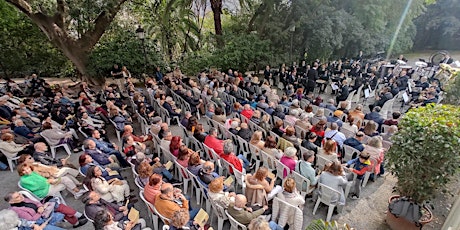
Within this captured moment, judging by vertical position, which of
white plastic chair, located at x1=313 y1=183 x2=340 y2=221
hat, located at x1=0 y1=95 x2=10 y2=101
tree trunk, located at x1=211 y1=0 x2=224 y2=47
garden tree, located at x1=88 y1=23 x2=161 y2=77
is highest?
tree trunk, located at x1=211 y1=0 x2=224 y2=47

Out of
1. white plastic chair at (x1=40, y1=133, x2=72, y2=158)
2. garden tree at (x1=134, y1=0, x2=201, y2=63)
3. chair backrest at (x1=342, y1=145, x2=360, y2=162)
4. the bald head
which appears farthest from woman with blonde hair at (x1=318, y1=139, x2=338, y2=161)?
garden tree at (x1=134, y1=0, x2=201, y2=63)

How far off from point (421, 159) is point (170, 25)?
15.1 meters

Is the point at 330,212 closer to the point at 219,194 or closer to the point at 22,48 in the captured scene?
the point at 219,194

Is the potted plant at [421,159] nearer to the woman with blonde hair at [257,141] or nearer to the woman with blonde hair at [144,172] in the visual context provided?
the woman with blonde hair at [257,141]

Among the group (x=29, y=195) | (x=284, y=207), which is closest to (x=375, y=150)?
(x=284, y=207)

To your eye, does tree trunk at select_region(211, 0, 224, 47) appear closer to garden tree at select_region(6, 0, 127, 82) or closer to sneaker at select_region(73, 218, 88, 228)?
garden tree at select_region(6, 0, 127, 82)

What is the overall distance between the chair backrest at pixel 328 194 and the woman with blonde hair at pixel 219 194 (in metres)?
1.49

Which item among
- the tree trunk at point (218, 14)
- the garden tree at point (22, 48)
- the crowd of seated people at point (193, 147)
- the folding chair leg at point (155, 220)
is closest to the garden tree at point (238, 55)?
the tree trunk at point (218, 14)

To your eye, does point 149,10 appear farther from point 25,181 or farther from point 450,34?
point 450,34

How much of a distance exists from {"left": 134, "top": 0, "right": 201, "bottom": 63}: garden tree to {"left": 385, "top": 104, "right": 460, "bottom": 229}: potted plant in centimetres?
1063

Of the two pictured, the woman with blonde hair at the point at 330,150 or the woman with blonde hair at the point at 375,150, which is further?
the woman with blonde hair at the point at 375,150

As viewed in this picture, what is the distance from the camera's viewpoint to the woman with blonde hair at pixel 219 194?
4.01m

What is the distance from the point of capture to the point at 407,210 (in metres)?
4.40

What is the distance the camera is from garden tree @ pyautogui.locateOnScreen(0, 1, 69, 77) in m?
14.0
